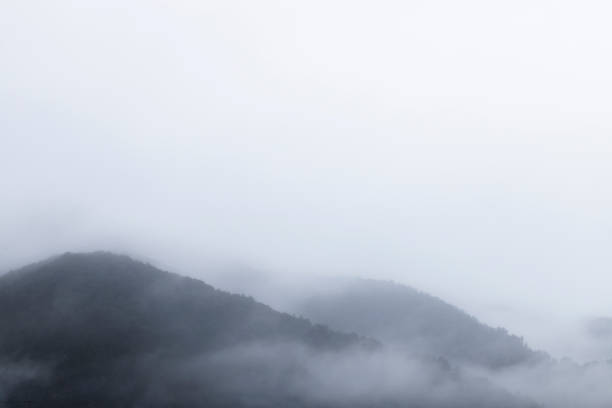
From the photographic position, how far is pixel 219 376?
169 m

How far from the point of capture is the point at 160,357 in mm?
172500

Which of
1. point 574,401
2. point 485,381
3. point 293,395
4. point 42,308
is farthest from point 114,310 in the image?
point 574,401

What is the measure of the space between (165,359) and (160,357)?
4.09ft

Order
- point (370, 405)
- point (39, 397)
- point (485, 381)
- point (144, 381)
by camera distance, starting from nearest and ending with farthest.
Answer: point (39, 397) < point (144, 381) < point (370, 405) < point (485, 381)

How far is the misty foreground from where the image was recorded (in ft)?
520

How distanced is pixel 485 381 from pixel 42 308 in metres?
110

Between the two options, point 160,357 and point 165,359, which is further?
point 160,357

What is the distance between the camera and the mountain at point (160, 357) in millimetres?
158375

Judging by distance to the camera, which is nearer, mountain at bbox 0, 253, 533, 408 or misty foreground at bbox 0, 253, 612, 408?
mountain at bbox 0, 253, 533, 408

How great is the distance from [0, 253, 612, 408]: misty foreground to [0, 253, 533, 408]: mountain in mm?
267

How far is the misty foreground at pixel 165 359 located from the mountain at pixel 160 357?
27cm

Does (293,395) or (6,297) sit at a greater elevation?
(6,297)

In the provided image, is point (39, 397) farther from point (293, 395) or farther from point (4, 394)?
point (293, 395)

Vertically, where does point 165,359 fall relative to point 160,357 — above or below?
below
